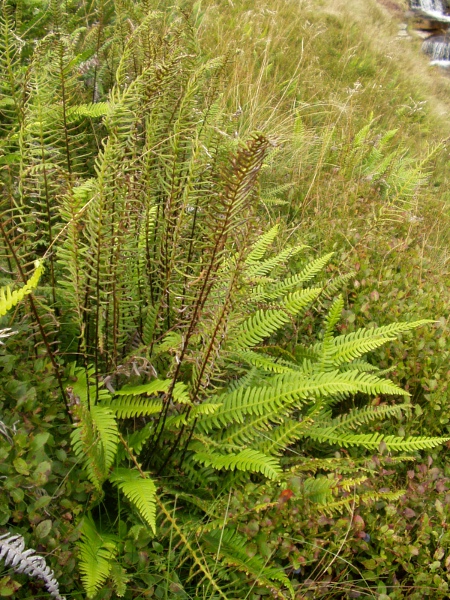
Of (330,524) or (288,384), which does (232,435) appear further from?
(330,524)

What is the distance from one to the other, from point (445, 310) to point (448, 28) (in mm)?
19385

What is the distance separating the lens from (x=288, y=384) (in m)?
2.07

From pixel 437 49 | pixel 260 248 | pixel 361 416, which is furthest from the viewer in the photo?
pixel 437 49

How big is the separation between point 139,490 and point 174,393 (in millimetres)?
319

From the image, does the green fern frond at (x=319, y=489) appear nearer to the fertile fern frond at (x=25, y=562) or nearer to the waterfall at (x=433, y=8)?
the fertile fern frond at (x=25, y=562)

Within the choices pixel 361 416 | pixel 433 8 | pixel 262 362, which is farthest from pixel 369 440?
pixel 433 8

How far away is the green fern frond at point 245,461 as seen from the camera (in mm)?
1872

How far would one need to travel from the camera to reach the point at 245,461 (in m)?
1.93

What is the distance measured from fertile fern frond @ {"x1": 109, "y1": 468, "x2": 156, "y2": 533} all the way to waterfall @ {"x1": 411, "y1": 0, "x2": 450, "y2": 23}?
20816 millimetres

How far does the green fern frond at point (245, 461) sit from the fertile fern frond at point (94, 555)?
1.35 feet

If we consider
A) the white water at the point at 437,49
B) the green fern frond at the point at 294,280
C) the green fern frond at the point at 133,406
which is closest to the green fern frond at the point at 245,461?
the green fern frond at the point at 133,406

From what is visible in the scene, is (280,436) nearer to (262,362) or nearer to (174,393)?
(262,362)

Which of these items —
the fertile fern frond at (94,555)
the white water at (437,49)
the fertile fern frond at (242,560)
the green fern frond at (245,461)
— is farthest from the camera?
the white water at (437,49)

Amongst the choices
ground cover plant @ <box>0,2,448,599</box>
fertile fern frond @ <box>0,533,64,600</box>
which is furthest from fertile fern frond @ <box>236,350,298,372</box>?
fertile fern frond @ <box>0,533,64,600</box>
